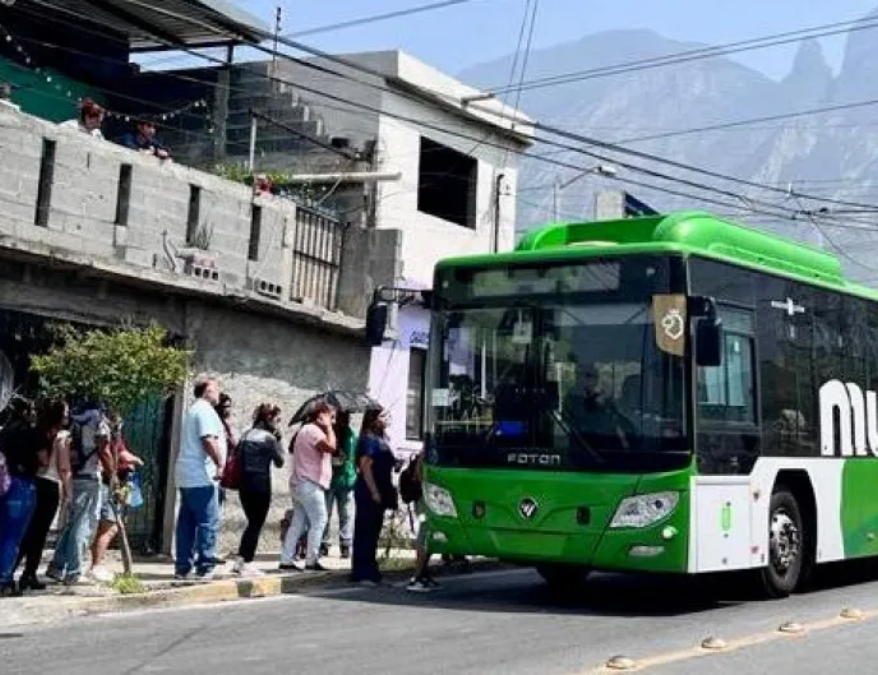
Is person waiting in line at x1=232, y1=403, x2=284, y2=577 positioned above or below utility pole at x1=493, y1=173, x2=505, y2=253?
below

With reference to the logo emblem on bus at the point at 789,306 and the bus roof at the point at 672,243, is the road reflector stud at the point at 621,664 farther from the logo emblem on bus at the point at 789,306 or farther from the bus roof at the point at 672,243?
the logo emblem on bus at the point at 789,306

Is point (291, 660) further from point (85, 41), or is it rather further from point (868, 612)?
point (85, 41)

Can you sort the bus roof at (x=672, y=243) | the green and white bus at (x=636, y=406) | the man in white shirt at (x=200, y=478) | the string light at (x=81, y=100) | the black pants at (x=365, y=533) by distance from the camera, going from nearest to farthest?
the green and white bus at (x=636, y=406), the bus roof at (x=672, y=243), the man in white shirt at (x=200, y=478), the black pants at (x=365, y=533), the string light at (x=81, y=100)

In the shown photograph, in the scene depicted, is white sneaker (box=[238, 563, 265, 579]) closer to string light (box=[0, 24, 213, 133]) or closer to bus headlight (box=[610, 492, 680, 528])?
bus headlight (box=[610, 492, 680, 528])

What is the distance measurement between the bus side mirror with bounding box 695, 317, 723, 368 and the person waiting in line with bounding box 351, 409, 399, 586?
3849mm

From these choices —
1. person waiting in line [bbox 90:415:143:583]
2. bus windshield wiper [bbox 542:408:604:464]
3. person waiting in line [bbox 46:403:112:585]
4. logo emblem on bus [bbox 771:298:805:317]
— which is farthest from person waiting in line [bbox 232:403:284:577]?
logo emblem on bus [bbox 771:298:805:317]

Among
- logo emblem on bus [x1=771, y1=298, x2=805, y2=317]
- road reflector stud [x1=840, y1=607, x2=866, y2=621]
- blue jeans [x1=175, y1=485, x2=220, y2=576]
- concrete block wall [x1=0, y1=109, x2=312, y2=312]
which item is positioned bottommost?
road reflector stud [x1=840, y1=607, x2=866, y2=621]

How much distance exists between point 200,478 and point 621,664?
480 cm

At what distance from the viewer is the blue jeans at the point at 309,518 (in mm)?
12352

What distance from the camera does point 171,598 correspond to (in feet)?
33.9

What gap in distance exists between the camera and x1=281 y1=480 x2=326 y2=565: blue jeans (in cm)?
1235

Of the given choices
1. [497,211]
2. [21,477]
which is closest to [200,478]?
[21,477]

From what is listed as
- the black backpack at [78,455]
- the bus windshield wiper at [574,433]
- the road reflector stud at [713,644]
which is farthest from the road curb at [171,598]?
the road reflector stud at [713,644]

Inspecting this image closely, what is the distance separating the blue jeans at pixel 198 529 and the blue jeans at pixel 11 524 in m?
1.47
